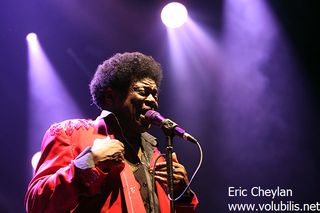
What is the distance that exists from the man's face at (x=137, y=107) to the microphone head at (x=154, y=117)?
6.0 inches

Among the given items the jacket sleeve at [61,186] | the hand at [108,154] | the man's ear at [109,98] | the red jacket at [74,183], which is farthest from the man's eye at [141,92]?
the jacket sleeve at [61,186]

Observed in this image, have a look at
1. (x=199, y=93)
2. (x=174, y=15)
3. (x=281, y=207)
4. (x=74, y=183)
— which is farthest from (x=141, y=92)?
(x=174, y=15)

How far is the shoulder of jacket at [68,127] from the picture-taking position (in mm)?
2424

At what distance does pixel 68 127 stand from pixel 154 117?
Result: 502mm

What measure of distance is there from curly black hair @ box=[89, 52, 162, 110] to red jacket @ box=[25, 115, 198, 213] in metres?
0.31

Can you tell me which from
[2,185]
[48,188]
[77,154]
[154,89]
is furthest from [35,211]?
[2,185]

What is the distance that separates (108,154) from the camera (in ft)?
7.09

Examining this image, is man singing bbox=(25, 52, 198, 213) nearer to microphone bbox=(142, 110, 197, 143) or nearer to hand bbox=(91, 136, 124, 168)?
hand bbox=(91, 136, 124, 168)

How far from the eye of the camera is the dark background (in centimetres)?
486

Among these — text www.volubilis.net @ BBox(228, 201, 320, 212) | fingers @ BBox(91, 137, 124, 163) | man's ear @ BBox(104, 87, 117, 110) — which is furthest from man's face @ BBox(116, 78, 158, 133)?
text www.volubilis.net @ BBox(228, 201, 320, 212)

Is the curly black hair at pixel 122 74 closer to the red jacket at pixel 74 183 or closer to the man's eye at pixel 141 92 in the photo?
the man's eye at pixel 141 92

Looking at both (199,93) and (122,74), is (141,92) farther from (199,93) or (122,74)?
(199,93)

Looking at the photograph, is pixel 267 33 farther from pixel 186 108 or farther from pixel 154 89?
pixel 154 89

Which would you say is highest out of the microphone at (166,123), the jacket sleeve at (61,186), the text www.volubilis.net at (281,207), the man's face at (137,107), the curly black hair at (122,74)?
the curly black hair at (122,74)
